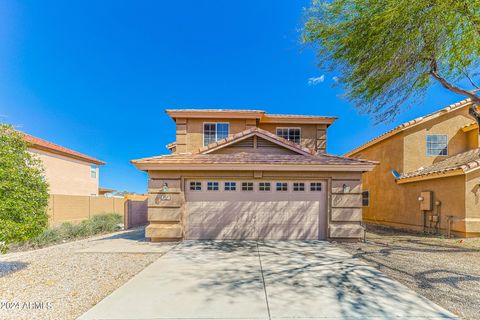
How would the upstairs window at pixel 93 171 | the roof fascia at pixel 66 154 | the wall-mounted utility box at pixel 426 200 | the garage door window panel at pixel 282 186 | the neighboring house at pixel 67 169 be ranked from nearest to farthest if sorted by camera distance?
the garage door window panel at pixel 282 186
the wall-mounted utility box at pixel 426 200
the roof fascia at pixel 66 154
the neighboring house at pixel 67 169
the upstairs window at pixel 93 171

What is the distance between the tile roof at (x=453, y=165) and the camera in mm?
9469

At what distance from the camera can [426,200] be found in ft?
36.1

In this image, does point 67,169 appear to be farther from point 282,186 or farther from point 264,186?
point 282,186

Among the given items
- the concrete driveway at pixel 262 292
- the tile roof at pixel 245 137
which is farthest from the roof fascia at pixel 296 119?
the concrete driveway at pixel 262 292

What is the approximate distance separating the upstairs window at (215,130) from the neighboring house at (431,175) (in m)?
9.49

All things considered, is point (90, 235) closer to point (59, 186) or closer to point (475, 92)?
point (59, 186)

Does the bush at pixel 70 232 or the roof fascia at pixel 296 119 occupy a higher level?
the roof fascia at pixel 296 119

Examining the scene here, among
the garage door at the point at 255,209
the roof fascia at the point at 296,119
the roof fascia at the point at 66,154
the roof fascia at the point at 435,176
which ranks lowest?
the garage door at the point at 255,209

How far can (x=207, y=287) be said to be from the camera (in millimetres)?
4660

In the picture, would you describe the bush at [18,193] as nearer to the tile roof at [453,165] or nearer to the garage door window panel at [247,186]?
the garage door window panel at [247,186]

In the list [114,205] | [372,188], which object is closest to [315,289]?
[372,188]

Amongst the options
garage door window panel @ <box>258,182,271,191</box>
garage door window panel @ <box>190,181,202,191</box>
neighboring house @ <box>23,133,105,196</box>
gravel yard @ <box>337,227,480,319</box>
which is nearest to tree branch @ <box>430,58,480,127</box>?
gravel yard @ <box>337,227,480,319</box>

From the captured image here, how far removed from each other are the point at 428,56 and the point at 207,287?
9000 mm

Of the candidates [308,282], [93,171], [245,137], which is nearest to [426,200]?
[245,137]
